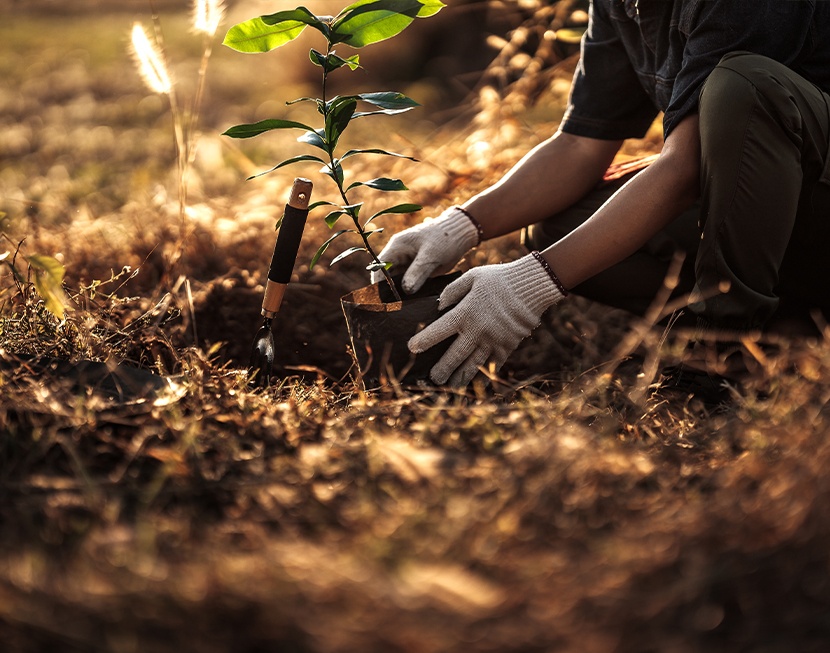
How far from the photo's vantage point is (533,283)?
145 cm

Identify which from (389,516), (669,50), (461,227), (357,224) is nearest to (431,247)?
(461,227)

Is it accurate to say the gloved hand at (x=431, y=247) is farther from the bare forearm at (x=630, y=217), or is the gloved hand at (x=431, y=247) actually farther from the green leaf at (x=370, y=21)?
the green leaf at (x=370, y=21)

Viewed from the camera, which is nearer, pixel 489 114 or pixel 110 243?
pixel 110 243

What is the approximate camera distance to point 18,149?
397 cm

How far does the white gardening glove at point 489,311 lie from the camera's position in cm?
144

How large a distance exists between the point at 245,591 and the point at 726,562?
1.58 ft

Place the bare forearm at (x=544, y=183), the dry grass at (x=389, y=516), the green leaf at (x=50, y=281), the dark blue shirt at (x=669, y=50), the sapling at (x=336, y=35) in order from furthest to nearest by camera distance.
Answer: the bare forearm at (x=544, y=183), the dark blue shirt at (x=669, y=50), the sapling at (x=336, y=35), the green leaf at (x=50, y=281), the dry grass at (x=389, y=516)

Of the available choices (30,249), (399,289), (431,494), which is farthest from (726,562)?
(30,249)

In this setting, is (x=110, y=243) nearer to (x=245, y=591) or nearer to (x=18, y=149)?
(x=245, y=591)

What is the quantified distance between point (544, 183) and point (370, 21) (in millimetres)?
576

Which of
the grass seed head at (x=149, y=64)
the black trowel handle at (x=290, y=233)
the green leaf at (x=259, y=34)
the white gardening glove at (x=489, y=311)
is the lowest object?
the white gardening glove at (x=489, y=311)

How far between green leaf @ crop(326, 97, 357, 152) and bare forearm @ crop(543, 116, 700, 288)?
42cm

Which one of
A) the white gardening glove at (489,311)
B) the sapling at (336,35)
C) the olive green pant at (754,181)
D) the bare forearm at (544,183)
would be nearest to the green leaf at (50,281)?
the sapling at (336,35)

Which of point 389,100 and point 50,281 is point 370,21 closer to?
point 389,100
